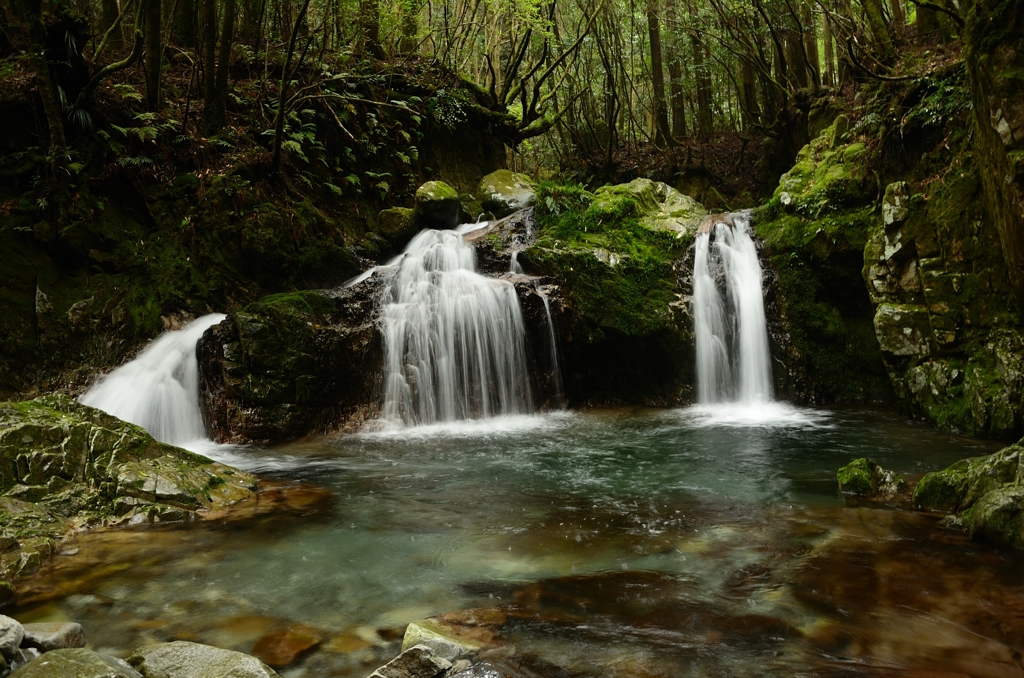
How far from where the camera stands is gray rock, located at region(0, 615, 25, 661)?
8.32 ft

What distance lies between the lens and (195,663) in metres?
2.71

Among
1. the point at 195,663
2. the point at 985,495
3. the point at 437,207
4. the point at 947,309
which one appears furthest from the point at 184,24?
the point at 985,495

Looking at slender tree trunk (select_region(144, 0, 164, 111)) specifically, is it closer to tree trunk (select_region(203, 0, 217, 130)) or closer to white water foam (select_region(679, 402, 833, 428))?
tree trunk (select_region(203, 0, 217, 130))


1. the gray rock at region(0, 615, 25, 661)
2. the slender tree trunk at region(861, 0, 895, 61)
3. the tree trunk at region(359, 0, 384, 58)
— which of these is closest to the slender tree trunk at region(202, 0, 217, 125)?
the tree trunk at region(359, 0, 384, 58)

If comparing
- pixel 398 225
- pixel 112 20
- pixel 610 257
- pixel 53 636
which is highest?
pixel 112 20

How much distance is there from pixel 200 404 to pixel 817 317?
959 cm

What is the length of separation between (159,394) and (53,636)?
6236 mm

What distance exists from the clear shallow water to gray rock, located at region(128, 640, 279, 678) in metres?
0.40

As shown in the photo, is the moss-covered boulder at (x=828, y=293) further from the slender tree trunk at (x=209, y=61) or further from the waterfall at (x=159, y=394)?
the slender tree trunk at (x=209, y=61)

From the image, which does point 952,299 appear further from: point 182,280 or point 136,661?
point 182,280

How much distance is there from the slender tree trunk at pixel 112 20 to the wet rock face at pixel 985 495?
45.6ft

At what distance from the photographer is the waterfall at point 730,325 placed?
1016 centimetres

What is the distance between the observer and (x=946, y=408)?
767 cm

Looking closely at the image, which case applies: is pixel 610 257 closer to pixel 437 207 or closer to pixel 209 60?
pixel 437 207
